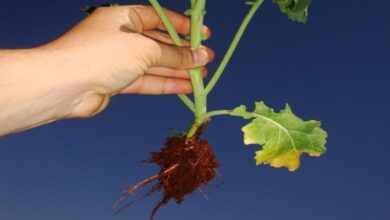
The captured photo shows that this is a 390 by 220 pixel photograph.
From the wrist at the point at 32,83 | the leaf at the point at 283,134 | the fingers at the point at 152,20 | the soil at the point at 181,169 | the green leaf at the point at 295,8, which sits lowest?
the soil at the point at 181,169

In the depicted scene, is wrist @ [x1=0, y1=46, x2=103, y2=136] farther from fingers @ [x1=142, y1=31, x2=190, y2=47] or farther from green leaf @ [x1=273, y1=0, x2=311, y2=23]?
green leaf @ [x1=273, y1=0, x2=311, y2=23]

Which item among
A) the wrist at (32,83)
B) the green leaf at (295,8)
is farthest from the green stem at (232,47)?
the wrist at (32,83)

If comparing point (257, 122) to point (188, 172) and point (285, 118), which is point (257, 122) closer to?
point (285, 118)

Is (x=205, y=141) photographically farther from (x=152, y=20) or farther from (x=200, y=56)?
(x=152, y=20)

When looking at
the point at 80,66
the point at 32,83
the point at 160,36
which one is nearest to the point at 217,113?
the point at 160,36

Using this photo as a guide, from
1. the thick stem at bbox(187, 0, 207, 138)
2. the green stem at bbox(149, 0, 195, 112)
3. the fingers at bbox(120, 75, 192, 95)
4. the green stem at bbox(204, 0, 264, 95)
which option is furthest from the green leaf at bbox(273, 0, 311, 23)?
the fingers at bbox(120, 75, 192, 95)

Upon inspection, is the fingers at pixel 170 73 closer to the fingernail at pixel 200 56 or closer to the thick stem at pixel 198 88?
the thick stem at pixel 198 88
